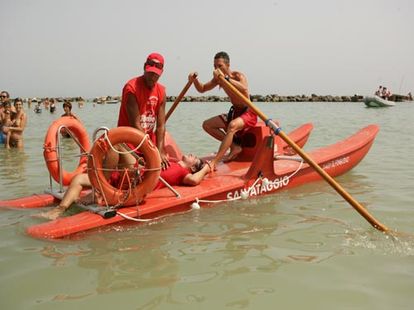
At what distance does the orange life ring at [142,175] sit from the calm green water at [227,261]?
32cm

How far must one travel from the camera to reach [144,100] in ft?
15.2

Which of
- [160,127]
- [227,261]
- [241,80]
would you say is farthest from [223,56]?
[227,261]

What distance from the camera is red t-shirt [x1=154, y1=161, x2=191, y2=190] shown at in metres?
5.05

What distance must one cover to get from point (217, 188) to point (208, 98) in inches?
2240

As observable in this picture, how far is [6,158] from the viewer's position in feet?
30.7

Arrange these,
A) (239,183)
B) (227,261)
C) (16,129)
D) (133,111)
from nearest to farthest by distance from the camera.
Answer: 1. (227,261)
2. (133,111)
3. (239,183)
4. (16,129)

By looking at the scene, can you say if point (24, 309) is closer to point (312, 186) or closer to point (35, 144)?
point (312, 186)

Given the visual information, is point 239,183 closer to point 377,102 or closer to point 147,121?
point 147,121

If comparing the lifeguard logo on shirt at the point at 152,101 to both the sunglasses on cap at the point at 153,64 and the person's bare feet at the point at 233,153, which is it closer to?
the sunglasses on cap at the point at 153,64

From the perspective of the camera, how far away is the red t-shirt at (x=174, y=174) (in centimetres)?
505

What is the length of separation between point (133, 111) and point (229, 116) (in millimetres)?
2303

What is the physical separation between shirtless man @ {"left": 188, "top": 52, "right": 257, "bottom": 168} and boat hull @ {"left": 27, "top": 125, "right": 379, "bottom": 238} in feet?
0.89

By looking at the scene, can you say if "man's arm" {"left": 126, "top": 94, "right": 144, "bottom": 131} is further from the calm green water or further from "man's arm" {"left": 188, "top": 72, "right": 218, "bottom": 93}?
"man's arm" {"left": 188, "top": 72, "right": 218, "bottom": 93}

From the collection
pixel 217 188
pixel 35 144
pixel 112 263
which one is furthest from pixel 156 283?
pixel 35 144
